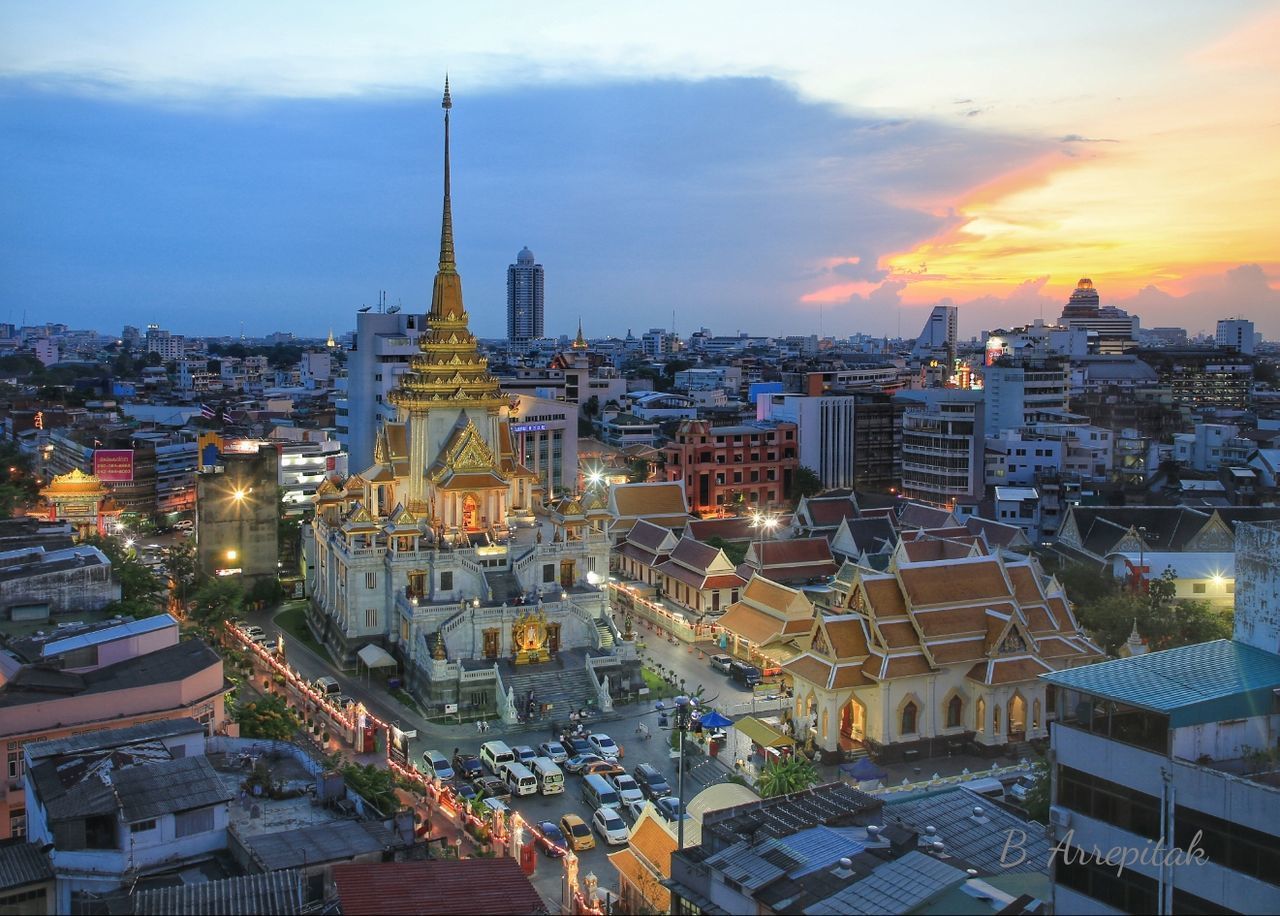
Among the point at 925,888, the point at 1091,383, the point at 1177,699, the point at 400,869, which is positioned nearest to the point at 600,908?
the point at 400,869

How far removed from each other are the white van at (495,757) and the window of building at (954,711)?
13.2m

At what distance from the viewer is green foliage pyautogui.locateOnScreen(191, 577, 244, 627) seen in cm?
4316

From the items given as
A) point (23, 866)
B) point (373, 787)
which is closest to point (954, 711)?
point (373, 787)

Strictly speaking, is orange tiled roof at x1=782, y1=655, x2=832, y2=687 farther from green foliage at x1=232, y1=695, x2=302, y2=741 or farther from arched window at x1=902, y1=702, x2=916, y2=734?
green foliage at x1=232, y1=695, x2=302, y2=741

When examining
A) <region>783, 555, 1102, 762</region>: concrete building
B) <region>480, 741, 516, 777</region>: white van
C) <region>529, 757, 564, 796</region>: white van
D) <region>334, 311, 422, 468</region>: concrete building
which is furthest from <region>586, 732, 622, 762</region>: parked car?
<region>334, 311, 422, 468</region>: concrete building

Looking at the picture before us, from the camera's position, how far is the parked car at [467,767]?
107 ft

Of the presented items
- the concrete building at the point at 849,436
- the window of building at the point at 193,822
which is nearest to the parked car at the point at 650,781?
the window of building at the point at 193,822

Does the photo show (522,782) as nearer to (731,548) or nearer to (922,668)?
(922,668)

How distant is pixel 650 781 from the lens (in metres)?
31.8

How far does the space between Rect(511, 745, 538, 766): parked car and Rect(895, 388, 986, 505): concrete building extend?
37.7 meters

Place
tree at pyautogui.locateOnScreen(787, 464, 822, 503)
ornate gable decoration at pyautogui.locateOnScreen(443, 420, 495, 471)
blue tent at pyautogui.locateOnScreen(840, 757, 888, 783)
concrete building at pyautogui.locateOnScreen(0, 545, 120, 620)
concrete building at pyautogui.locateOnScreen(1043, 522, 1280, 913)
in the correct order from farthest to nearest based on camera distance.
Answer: tree at pyautogui.locateOnScreen(787, 464, 822, 503)
ornate gable decoration at pyautogui.locateOnScreen(443, 420, 495, 471)
concrete building at pyautogui.locateOnScreen(0, 545, 120, 620)
blue tent at pyautogui.locateOnScreen(840, 757, 888, 783)
concrete building at pyautogui.locateOnScreen(1043, 522, 1280, 913)

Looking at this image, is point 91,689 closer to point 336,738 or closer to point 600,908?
point 336,738

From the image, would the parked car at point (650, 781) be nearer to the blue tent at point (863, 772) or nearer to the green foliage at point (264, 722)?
the blue tent at point (863, 772)

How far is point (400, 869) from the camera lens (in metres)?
18.4
